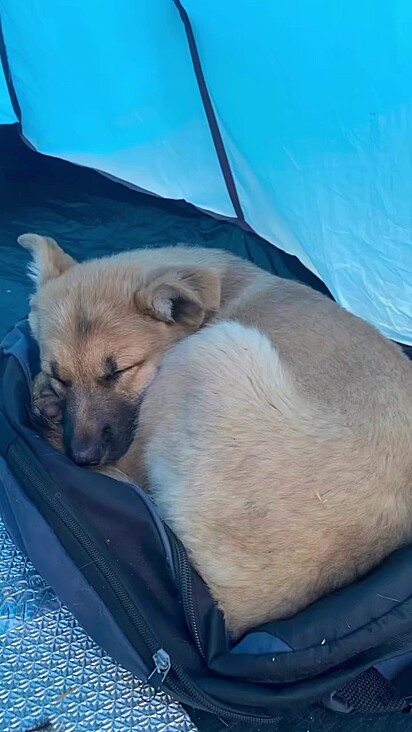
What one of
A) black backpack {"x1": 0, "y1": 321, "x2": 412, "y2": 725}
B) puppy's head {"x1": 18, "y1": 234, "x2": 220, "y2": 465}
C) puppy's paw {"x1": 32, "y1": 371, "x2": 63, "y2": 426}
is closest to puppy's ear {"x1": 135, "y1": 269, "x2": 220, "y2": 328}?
puppy's head {"x1": 18, "y1": 234, "x2": 220, "y2": 465}

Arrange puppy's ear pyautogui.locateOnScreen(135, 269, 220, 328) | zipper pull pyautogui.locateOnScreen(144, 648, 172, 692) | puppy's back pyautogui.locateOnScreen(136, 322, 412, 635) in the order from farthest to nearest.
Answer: puppy's ear pyautogui.locateOnScreen(135, 269, 220, 328)
puppy's back pyautogui.locateOnScreen(136, 322, 412, 635)
zipper pull pyautogui.locateOnScreen(144, 648, 172, 692)

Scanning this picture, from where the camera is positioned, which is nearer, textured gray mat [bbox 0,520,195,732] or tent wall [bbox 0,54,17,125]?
textured gray mat [bbox 0,520,195,732]

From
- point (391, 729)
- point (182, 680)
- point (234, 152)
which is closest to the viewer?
point (182, 680)

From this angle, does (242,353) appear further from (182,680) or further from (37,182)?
(37,182)

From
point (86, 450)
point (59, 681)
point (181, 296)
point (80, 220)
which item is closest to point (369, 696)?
point (59, 681)

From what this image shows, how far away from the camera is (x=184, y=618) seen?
239cm

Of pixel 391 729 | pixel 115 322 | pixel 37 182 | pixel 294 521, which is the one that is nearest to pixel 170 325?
pixel 115 322

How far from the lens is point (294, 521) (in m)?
2.38

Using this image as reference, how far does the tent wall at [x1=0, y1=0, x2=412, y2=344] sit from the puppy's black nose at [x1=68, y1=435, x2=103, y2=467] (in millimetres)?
1756

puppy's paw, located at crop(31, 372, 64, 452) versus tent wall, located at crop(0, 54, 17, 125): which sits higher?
tent wall, located at crop(0, 54, 17, 125)

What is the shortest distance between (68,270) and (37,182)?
6.46 feet

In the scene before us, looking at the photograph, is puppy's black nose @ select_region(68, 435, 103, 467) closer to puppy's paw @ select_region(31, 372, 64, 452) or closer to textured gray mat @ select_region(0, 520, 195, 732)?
puppy's paw @ select_region(31, 372, 64, 452)

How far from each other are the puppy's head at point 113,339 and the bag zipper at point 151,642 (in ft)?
1.68

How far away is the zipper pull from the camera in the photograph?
2225 mm
